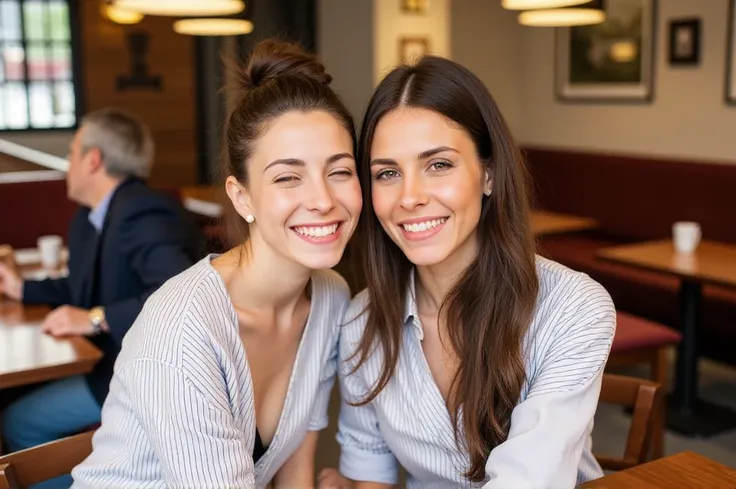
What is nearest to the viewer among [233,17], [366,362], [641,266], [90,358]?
[366,362]

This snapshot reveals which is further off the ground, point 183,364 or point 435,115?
point 435,115

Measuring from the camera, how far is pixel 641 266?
3.70 metres

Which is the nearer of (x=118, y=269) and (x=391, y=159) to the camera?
(x=391, y=159)

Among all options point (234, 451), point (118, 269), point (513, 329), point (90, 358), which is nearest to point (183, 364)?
point (234, 451)

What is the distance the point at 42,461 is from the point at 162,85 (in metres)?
8.14

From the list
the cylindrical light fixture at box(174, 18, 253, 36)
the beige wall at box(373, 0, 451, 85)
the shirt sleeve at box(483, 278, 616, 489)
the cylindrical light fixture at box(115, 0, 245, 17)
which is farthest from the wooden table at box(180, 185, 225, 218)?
the shirt sleeve at box(483, 278, 616, 489)

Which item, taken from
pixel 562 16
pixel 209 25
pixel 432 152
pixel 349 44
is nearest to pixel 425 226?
pixel 432 152

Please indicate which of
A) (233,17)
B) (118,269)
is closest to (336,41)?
(233,17)

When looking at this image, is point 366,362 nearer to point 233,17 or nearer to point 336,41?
point 233,17

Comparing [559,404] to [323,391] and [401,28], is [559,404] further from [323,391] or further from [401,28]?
[401,28]

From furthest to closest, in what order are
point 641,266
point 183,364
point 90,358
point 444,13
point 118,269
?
point 444,13
point 641,266
point 118,269
point 90,358
point 183,364

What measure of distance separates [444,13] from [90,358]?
5169mm

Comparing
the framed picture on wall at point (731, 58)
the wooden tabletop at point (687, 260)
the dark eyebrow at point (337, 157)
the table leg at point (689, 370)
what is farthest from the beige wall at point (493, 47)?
the dark eyebrow at point (337, 157)

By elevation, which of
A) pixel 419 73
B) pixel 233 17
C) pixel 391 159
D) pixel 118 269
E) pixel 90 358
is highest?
pixel 233 17
